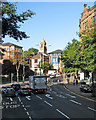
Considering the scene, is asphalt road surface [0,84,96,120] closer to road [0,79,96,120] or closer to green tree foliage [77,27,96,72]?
road [0,79,96,120]

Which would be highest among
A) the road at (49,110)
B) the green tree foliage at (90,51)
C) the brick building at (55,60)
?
the brick building at (55,60)

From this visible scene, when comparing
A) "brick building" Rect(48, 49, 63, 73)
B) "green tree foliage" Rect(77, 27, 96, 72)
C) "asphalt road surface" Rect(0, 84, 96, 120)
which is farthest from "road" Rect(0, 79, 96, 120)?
"brick building" Rect(48, 49, 63, 73)

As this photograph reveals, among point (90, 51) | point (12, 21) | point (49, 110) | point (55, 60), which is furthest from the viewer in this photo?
point (55, 60)

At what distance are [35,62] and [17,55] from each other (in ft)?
A: 144

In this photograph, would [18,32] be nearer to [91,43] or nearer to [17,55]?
[91,43]

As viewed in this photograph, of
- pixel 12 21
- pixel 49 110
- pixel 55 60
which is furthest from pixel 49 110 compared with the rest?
pixel 55 60

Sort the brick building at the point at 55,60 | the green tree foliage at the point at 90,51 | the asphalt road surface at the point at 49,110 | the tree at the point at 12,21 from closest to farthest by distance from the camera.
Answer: the tree at the point at 12,21, the asphalt road surface at the point at 49,110, the green tree foliage at the point at 90,51, the brick building at the point at 55,60

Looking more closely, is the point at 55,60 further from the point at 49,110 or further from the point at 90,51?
the point at 49,110

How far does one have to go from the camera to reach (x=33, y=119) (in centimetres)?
1652

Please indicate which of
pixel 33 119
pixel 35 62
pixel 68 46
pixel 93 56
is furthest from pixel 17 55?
pixel 33 119

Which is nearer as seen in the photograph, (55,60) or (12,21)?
(12,21)

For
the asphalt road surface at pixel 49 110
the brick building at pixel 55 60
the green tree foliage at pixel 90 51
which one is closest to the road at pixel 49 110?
the asphalt road surface at pixel 49 110

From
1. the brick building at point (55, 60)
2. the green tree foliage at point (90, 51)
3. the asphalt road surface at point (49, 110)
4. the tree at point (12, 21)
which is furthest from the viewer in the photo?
the brick building at point (55, 60)

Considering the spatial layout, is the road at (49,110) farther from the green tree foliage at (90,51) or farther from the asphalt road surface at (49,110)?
the green tree foliage at (90,51)
